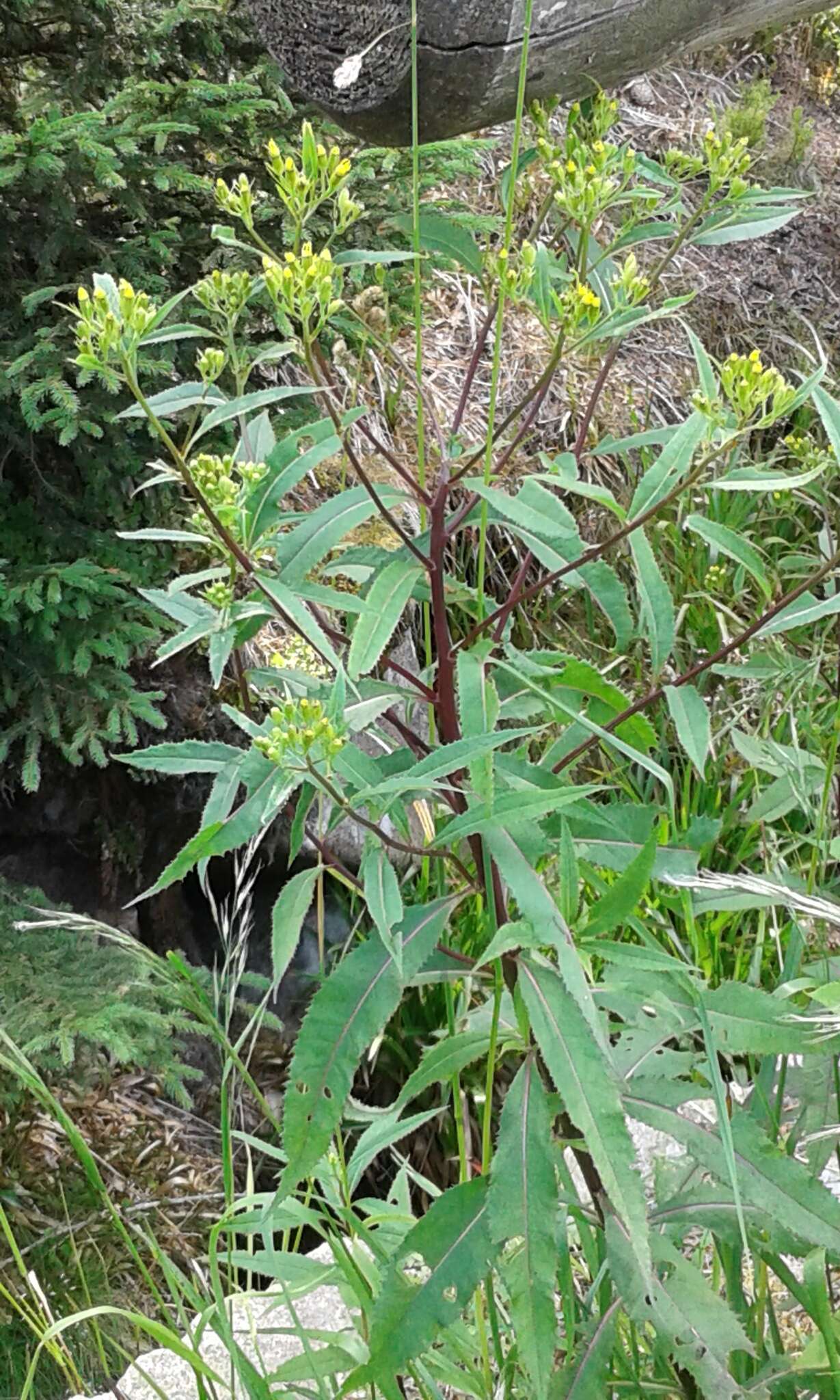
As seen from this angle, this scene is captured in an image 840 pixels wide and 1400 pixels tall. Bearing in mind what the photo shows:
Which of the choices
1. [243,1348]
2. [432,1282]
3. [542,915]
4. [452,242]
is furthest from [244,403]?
[243,1348]

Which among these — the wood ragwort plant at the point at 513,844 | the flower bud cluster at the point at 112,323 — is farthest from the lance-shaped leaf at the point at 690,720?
the flower bud cluster at the point at 112,323

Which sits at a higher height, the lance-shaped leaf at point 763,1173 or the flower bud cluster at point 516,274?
the flower bud cluster at point 516,274

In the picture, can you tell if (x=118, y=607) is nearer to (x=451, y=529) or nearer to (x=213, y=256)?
(x=213, y=256)

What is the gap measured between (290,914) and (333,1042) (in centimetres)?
12

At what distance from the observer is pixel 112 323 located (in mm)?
748

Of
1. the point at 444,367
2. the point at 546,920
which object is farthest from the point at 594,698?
the point at 444,367

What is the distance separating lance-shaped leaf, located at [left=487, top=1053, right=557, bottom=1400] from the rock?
2.09ft

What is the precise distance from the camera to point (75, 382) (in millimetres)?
2021

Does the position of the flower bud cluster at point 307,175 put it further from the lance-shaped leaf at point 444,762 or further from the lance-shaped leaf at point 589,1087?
the lance-shaped leaf at point 589,1087

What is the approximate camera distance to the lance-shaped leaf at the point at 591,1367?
894 mm

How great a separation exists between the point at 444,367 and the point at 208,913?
1699 mm

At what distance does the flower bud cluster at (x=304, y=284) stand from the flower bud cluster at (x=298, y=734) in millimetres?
254

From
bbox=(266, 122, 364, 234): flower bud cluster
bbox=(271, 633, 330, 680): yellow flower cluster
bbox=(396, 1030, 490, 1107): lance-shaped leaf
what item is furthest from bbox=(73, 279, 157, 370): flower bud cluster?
bbox=(396, 1030, 490, 1107): lance-shaped leaf

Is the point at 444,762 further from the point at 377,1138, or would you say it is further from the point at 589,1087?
the point at 377,1138
